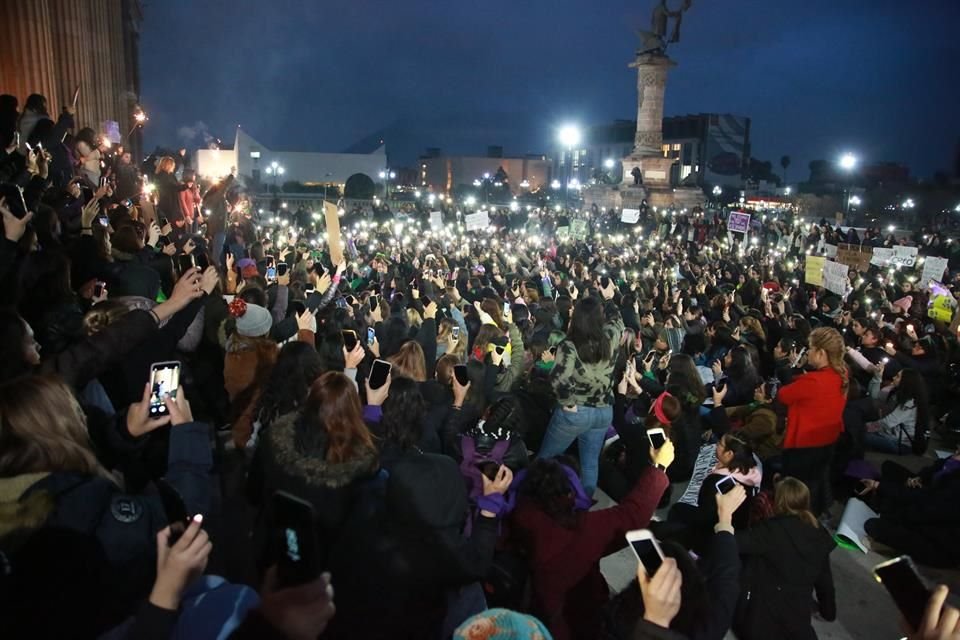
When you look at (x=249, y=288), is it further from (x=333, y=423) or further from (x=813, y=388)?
(x=813, y=388)

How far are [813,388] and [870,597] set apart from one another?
1601mm

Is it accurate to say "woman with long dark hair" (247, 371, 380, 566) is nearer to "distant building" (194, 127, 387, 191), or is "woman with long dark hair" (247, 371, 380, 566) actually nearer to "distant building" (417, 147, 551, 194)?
"distant building" (194, 127, 387, 191)

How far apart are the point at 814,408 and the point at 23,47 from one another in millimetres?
15565

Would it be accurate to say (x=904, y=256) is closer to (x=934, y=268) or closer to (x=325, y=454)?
(x=934, y=268)

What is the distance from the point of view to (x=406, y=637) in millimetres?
2943

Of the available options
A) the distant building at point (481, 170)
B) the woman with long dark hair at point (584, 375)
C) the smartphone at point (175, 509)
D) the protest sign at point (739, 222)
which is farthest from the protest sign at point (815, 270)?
the distant building at point (481, 170)

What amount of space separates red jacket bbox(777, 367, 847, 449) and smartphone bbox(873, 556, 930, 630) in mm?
3691

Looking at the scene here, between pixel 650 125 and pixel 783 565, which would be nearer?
pixel 783 565

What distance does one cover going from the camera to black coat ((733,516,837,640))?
12.2 ft

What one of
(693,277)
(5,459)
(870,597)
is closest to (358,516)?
(5,459)

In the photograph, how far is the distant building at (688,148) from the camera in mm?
84562

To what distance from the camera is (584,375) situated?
17.7 ft

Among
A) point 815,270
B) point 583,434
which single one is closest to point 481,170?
point 815,270

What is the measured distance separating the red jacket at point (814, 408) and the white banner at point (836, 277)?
6.90 m
